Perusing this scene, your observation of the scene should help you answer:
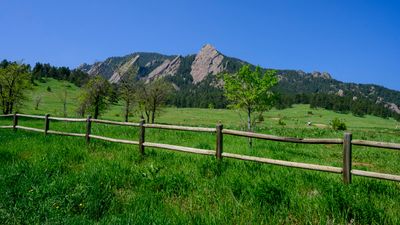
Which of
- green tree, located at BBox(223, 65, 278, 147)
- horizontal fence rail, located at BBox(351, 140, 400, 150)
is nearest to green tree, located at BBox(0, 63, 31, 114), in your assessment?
green tree, located at BBox(223, 65, 278, 147)

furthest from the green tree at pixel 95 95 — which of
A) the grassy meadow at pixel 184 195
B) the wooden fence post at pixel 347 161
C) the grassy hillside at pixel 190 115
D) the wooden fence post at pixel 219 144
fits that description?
A: the wooden fence post at pixel 347 161

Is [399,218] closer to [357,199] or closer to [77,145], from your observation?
[357,199]

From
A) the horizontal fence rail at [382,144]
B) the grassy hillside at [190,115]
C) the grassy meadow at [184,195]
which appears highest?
the grassy hillside at [190,115]

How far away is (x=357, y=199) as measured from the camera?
19.8 ft

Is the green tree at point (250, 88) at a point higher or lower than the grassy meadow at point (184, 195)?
higher

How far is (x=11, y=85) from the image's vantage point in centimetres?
5091

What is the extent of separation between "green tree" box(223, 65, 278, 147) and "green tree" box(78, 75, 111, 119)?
132 ft

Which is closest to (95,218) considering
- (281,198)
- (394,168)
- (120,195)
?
(120,195)

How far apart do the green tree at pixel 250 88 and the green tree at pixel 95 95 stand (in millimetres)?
40237

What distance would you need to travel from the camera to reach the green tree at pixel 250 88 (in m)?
23.5

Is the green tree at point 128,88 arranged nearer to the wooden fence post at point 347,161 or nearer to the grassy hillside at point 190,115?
the grassy hillside at point 190,115

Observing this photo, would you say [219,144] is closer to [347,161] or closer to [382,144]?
[347,161]

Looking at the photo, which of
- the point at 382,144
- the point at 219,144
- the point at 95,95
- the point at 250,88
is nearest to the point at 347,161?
the point at 382,144

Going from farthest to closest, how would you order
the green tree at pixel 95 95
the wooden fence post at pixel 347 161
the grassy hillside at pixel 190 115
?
the grassy hillside at pixel 190 115
the green tree at pixel 95 95
the wooden fence post at pixel 347 161
